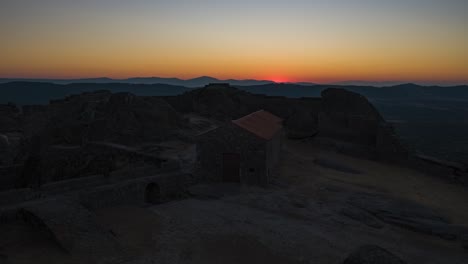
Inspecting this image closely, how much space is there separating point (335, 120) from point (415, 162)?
28.3ft

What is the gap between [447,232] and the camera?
17531mm

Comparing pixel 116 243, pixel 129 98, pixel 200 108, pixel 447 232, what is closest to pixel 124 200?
pixel 116 243

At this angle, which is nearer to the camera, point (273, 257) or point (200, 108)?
point (273, 257)

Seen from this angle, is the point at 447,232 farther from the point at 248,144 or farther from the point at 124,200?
the point at 124,200

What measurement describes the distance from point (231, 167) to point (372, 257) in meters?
12.6

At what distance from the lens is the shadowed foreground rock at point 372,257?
9.38m

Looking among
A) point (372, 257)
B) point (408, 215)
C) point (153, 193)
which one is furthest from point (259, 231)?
point (408, 215)

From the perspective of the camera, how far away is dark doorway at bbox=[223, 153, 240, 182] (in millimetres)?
21508

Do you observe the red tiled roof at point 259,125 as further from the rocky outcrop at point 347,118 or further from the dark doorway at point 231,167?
the rocky outcrop at point 347,118

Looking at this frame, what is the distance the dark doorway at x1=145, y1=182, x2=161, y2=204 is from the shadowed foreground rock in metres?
11.2

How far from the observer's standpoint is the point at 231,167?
21.6 metres

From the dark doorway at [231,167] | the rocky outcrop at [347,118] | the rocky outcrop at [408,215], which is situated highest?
the rocky outcrop at [347,118]

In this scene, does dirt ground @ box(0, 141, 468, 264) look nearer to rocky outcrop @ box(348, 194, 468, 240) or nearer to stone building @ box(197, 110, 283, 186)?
rocky outcrop @ box(348, 194, 468, 240)

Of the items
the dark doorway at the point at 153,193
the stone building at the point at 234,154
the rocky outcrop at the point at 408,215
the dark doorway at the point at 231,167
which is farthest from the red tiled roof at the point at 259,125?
the rocky outcrop at the point at 408,215
